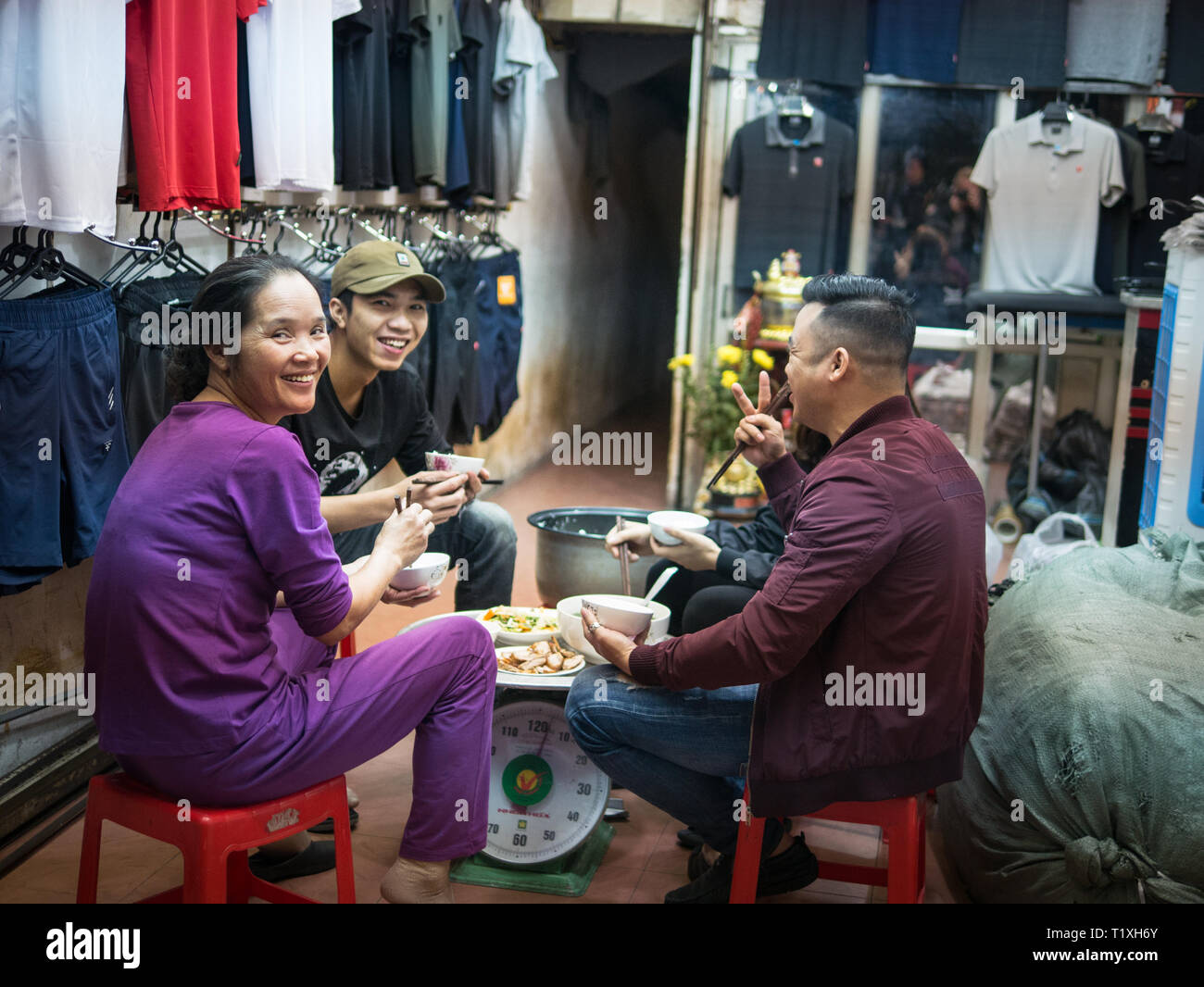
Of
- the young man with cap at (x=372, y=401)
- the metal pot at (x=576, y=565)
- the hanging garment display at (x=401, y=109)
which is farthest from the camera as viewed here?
the hanging garment display at (x=401, y=109)

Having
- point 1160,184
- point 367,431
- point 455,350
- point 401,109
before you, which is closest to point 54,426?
point 367,431

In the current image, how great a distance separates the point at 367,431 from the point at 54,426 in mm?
851

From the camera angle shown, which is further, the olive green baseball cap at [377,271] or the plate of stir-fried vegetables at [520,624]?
the olive green baseball cap at [377,271]

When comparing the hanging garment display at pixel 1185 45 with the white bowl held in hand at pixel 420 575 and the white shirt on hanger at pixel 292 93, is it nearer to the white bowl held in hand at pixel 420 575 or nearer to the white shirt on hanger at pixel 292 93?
the white shirt on hanger at pixel 292 93

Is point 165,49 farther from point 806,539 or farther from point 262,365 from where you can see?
point 806,539

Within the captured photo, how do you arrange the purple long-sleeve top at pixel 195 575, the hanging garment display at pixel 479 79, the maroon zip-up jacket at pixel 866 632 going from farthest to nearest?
the hanging garment display at pixel 479 79 → the maroon zip-up jacket at pixel 866 632 → the purple long-sleeve top at pixel 195 575

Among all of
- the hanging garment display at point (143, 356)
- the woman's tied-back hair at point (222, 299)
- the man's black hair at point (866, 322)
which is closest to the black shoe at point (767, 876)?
the man's black hair at point (866, 322)

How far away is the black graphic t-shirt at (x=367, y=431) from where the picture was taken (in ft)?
10.3

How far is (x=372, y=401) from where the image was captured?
3.29 meters

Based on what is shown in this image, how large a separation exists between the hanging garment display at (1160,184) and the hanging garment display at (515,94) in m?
3.19

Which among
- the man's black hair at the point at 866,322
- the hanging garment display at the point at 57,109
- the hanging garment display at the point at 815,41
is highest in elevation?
the hanging garment display at the point at 815,41

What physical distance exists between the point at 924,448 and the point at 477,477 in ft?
4.06

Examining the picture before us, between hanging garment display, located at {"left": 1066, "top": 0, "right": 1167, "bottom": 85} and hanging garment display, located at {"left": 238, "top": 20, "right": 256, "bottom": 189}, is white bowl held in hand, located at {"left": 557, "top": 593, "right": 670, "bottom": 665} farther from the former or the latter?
hanging garment display, located at {"left": 1066, "top": 0, "right": 1167, "bottom": 85}

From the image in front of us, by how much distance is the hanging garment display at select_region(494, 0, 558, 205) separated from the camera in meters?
5.54
